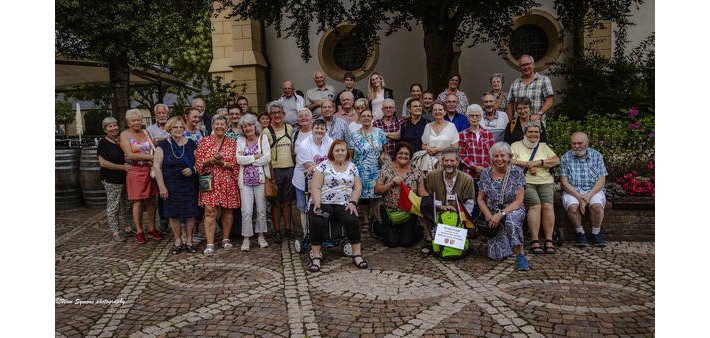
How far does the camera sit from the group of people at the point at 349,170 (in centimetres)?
552

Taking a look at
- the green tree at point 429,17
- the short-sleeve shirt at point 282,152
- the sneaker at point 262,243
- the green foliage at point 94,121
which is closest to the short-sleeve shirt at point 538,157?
the short-sleeve shirt at point 282,152

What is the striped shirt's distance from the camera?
6238mm

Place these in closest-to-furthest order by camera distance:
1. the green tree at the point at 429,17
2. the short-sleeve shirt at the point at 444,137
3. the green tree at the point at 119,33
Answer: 1. the short-sleeve shirt at the point at 444,137
2. the green tree at the point at 119,33
3. the green tree at the point at 429,17

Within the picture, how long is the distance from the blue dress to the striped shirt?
346 centimetres

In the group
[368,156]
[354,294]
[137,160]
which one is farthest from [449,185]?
[137,160]

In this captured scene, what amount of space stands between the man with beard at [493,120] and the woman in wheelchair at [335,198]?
221 cm

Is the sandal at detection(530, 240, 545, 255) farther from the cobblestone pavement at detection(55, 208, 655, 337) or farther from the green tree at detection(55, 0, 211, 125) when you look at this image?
the green tree at detection(55, 0, 211, 125)

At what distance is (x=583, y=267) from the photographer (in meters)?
5.13

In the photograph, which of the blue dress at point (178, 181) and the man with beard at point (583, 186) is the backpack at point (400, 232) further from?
the blue dress at point (178, 181)

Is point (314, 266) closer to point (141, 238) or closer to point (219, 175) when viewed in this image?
point (219, 175)

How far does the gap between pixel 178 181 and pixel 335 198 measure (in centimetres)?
203

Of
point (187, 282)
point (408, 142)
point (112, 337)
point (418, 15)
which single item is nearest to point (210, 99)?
point (418, 15)

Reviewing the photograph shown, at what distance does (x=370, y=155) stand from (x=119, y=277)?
3192 millimetres

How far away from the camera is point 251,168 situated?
6035 mm
